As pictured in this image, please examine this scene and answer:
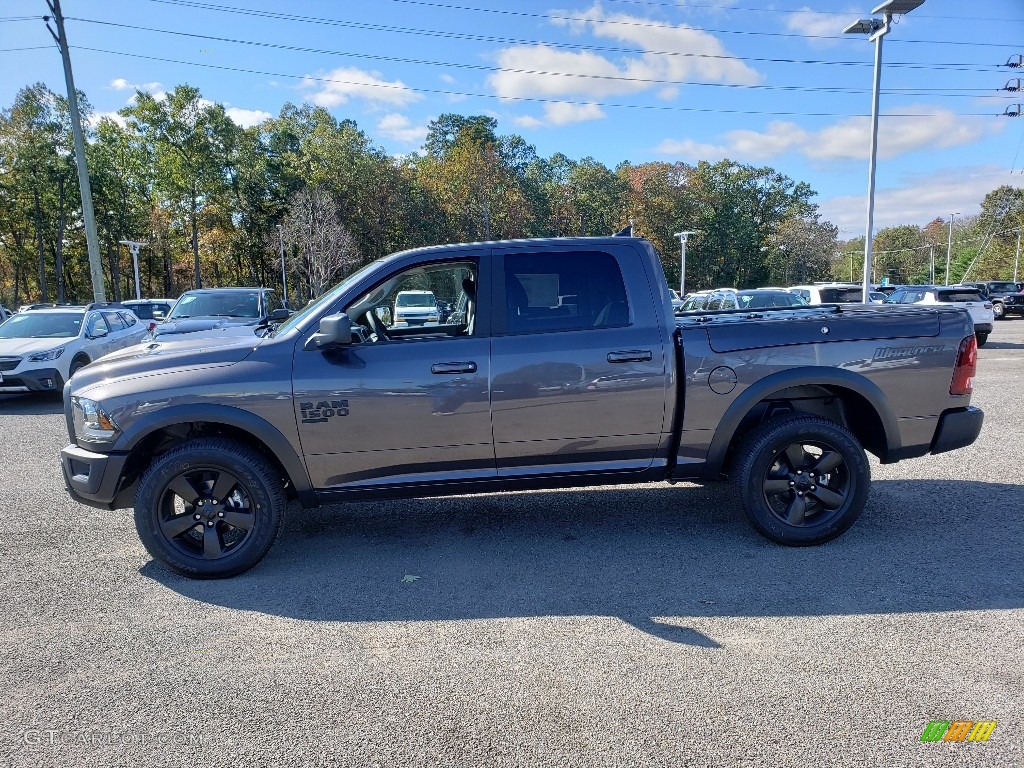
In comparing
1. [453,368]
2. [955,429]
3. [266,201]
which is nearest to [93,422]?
[453,368]

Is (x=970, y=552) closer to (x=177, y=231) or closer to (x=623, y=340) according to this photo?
(x=623, y=340)

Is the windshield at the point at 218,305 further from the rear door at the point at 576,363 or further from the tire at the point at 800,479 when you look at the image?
the tire at the point at 800,479

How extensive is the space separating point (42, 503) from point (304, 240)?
3830cm

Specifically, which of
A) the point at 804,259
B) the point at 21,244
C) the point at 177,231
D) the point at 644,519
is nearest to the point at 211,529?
the point at 644,519

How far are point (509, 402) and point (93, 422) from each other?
8.27ft

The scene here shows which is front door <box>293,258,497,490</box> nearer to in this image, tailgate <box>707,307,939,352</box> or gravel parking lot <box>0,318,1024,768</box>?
gravel parking lot <box>0,318,1024,768</box>

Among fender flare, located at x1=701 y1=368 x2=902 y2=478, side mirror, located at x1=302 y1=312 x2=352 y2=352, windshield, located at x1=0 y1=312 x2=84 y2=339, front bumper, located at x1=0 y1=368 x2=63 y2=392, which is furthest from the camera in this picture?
windshield, located at x1=0 y1=312 x2=84 y2=339

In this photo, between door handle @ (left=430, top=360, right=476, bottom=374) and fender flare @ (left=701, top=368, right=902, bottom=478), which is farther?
fender flare @ (left=701, top=368, right=902, bottom=478)

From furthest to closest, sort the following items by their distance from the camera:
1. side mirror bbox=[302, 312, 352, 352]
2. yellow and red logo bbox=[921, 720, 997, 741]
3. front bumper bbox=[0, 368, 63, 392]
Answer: front bumper bbox=[0, 368, 63, 392]
side mirror bbox=[302, 312, 352, 352]
yellow and red logo bbox=[921, 720, 997, 741]

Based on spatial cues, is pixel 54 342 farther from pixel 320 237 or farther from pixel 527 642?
A: pixel 320 237

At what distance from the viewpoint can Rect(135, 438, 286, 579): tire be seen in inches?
155

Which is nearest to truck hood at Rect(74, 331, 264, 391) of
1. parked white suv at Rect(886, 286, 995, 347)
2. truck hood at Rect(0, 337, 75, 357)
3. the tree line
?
truck hood at Rect(0, 337, 75, 357)

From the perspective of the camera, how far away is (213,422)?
13.1 feet

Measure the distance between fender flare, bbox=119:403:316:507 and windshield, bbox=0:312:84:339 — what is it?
908 centimetres
